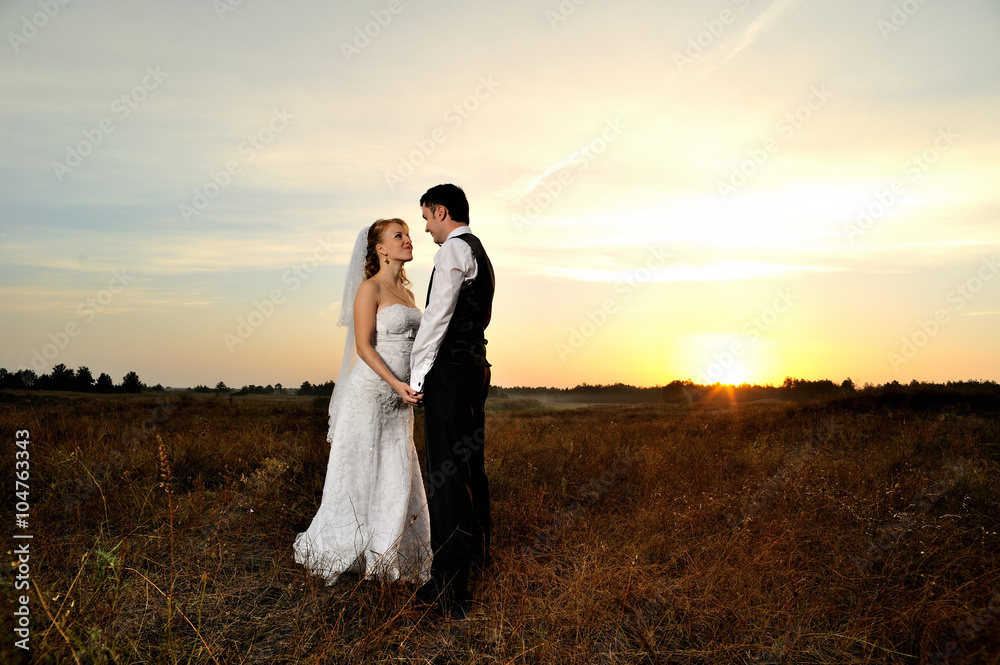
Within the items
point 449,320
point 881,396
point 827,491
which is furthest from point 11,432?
point 881,396

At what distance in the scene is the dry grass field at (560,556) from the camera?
367 cm

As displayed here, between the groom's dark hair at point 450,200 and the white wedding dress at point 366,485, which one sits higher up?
the groom's dark hair at point 450,200

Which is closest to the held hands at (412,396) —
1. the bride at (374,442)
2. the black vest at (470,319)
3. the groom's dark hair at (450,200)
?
the black vest at (470,319)

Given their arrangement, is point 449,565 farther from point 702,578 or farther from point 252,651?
point 702,578

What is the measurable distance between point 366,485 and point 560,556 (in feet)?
5.89

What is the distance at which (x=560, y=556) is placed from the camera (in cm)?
531

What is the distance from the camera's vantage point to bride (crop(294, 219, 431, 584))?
479cm

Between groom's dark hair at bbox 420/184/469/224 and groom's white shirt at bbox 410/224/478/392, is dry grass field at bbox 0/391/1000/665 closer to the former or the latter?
groom's white shirt at bbox 410/224/478/392

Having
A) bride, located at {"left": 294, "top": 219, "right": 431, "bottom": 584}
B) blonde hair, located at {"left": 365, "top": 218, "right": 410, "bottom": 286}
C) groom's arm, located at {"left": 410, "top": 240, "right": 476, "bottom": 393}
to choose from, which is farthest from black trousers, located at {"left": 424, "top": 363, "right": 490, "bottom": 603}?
blonde hair, located at {"left": 365, "top": 218, "right": 410, "bottom": 286}

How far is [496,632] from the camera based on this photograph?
3.79 meters

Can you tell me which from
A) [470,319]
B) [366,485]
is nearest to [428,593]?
[366,485]

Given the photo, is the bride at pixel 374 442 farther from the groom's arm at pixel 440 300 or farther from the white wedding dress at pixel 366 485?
the groom's arm at pixel 440 300

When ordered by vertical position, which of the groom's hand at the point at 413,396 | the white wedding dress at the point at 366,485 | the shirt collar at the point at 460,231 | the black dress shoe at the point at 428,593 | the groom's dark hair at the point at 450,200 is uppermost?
the groom's dark hair at the point at 450,200

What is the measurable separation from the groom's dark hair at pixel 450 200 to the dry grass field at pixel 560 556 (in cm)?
232
